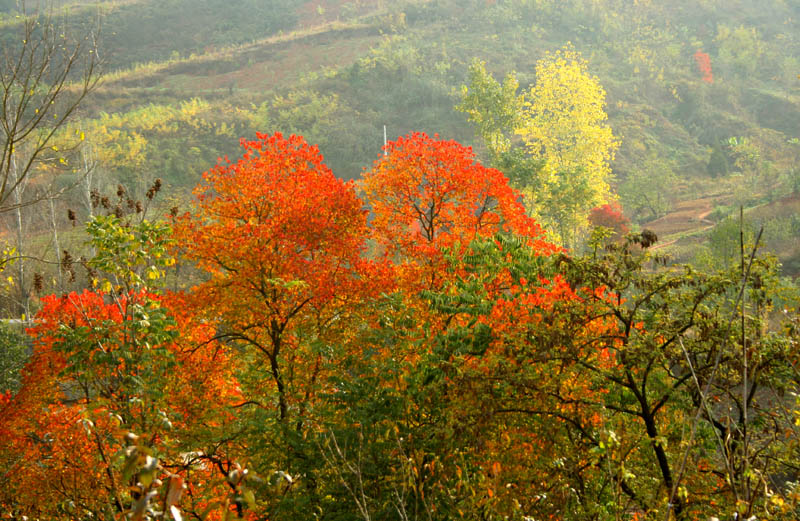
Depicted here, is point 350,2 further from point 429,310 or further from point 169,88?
point 429,310

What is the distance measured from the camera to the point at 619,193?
3841 cm

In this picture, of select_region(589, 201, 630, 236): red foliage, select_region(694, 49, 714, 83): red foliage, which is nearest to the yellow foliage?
select_region(589, 201, 630, 236): red foliage

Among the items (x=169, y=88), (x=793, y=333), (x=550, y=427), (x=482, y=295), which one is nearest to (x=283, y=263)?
(x=482, y=295)

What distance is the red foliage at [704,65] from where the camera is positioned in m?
55.4

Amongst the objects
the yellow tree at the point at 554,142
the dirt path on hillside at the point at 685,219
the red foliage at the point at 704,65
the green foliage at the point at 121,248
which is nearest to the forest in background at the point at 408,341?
the green foliage at the point at 121,248

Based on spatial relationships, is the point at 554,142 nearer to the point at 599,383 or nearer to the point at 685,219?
the point at 685,219

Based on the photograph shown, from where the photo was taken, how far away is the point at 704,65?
56.3 m

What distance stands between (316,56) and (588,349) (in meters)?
55.9

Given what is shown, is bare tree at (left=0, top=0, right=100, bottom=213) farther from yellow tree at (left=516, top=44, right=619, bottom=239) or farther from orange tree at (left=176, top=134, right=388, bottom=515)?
yellow tree at (left=516, top=44, right=619, bottom=239)

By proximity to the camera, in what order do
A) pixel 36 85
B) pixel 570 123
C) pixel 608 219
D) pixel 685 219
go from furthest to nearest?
pixel 685 219, pixel 570 123, pixel 608 219, pixel 36 85

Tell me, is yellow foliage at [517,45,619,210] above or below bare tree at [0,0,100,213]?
below

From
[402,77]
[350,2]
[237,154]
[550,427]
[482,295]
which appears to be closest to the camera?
[550,427]

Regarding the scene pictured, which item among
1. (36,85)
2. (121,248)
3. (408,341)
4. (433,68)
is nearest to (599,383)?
(408,341)

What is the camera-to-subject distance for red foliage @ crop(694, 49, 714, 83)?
55.4 m
